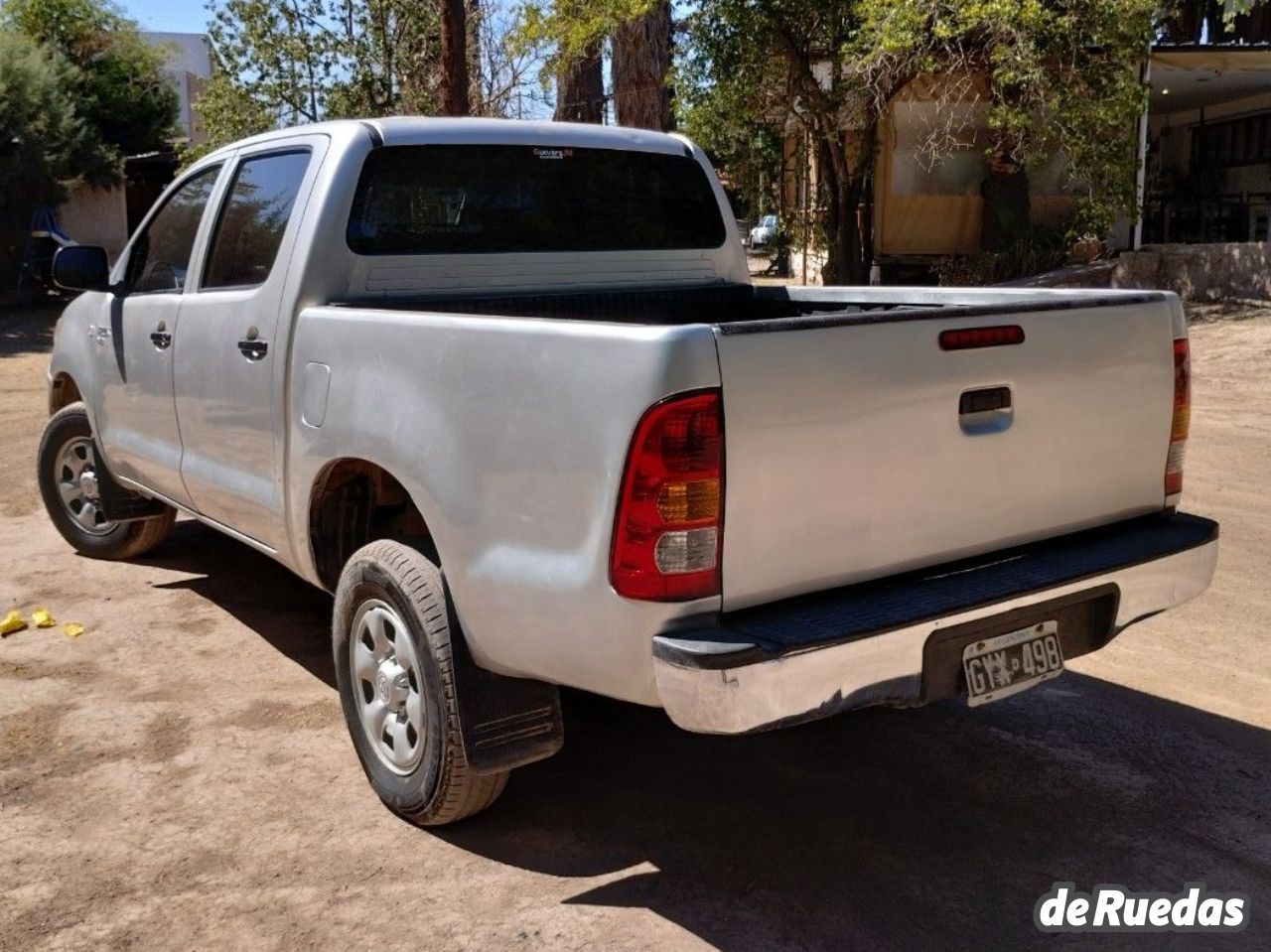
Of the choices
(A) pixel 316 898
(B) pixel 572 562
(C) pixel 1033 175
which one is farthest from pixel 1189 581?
(C) pixel 1033 175

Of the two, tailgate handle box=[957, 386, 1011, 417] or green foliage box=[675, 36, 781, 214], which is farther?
green foliage box=[675, 36, 781, 214]

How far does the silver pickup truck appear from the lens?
2.85 meters

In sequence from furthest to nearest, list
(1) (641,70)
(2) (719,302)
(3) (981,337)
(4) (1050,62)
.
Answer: (1) (641,70) → (4) (1050,62) → (2) (719,302) → (3) (981,337)

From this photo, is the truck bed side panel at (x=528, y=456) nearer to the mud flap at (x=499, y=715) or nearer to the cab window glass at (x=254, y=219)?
the mud flap at (x=499, y=715)

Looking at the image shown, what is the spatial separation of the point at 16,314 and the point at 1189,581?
66.1 feet

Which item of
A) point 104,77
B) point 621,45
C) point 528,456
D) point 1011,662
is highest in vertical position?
point 104,77

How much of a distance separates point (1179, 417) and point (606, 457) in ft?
6.08

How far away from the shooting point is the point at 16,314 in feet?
66.4

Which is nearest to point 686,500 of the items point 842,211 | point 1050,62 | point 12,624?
point 12,624

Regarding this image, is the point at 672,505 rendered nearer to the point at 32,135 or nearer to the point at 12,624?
the point at 12,624

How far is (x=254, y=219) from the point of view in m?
4.64

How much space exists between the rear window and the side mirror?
5.65 ft

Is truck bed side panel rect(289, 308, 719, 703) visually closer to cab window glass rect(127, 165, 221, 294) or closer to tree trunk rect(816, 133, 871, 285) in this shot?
cab window glass rect(127, 165, 221, 294)

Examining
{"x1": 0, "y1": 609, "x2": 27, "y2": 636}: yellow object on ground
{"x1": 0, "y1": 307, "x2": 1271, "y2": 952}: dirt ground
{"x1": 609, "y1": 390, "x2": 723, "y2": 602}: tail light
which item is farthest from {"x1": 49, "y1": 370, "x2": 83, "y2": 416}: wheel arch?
{"x1": 609, "y1": 390, "x2": 723, "y2": 602}: tail light
